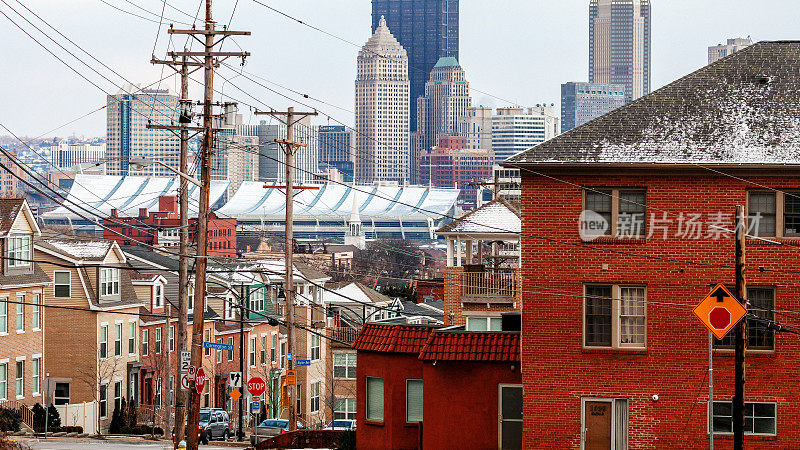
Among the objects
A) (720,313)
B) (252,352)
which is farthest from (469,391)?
(252,352)

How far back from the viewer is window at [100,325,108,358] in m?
63.4

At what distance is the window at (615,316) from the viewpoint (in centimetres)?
3278

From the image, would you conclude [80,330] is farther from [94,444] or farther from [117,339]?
[94,444]

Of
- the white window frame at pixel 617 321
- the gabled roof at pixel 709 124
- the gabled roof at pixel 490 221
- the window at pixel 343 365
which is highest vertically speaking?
the gabled roof at pixel 709 124

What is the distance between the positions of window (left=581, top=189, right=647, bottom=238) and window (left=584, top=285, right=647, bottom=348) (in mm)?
1358

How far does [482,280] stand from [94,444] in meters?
14.8

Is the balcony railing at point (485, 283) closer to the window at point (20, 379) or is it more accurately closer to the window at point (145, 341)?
the window at point (20, 379)

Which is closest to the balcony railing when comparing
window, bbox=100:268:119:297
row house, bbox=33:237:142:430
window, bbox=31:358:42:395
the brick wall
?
the brick wall

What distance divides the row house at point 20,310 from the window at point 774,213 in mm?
32486

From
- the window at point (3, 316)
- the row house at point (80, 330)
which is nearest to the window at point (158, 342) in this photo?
the row house at point (80, 330)

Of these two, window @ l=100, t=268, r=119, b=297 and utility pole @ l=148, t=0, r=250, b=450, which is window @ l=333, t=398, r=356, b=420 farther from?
utility pole @ l=148, t=0, r=250, b=450

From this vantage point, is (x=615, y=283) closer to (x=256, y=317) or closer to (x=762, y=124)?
(x=762, y=124)

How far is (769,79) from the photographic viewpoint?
3450 cm

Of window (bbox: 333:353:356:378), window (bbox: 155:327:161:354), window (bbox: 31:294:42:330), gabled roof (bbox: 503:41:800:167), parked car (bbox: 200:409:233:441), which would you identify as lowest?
parked car (bbox: 200:409:233:441)
